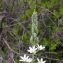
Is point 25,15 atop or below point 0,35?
atop

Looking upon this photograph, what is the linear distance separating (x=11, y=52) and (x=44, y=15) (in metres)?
0.97

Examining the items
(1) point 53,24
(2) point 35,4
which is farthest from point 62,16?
(2) point 35,4

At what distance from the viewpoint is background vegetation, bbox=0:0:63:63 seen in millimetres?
4109

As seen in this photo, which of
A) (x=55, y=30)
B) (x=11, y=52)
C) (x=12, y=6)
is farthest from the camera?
(x=12, y=6)

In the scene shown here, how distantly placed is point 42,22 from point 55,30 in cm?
38

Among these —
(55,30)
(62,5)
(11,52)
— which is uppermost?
(62,5)

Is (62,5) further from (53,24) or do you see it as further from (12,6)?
(12,6)

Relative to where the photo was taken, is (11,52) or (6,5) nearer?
(11,52)

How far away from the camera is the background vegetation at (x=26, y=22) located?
4.11 metres

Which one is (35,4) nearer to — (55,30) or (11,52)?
(55,30)

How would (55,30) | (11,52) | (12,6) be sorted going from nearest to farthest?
1. (11,52)
2. (55,30)
3. (12,6)

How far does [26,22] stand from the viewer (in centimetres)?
420

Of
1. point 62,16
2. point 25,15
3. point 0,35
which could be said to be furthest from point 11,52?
point 62,16

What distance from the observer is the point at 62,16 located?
164 inches
